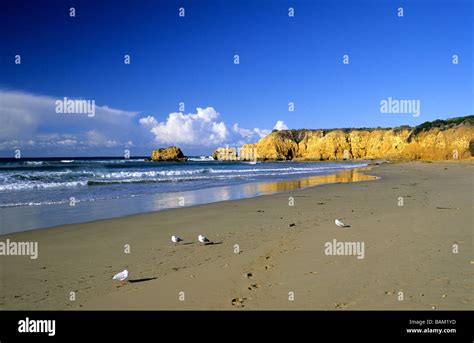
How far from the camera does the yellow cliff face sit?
59781 millimetres

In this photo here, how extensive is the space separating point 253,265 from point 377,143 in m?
119

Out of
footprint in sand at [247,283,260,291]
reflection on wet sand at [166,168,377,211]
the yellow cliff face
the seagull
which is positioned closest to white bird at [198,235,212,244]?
the seagull

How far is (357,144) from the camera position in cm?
12375

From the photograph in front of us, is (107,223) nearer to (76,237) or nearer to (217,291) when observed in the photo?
(76,237)

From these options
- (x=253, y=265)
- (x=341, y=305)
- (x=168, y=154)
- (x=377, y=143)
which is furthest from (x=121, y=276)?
(x=168, y=154)

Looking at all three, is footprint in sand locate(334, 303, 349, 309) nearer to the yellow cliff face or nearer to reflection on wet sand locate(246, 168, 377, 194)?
reflection on wet sand locate(246, 168, 377, 194)

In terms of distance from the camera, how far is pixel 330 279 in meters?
5.62

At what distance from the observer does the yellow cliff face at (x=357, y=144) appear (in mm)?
59781

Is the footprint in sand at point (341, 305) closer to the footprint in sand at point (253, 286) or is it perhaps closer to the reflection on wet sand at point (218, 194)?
the footprint in sand at point (253, 286)
